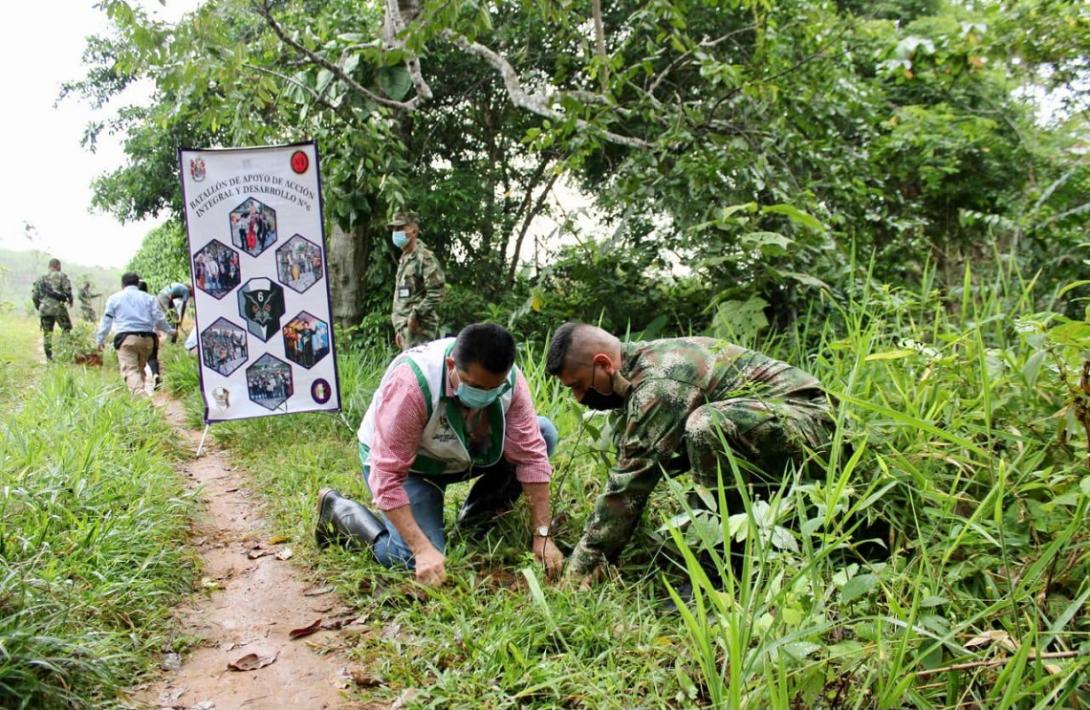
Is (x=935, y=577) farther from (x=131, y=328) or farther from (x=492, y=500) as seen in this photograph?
(x=131, y=328)

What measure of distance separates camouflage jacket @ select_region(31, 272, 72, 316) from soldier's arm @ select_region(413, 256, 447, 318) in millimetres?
6945

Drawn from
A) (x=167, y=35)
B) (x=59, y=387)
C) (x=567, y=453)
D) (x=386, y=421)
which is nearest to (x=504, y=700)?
(x=386, y=421)

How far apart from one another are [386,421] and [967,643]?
1.98 m

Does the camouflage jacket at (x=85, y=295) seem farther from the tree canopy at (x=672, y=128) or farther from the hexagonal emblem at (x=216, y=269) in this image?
the hexagonal emblem at (x=216, y=269)

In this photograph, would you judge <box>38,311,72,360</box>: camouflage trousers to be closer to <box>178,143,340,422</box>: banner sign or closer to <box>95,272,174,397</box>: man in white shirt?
<box>95,272,174,397</box>: man in white shirt

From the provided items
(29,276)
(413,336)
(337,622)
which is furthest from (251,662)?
(29,276)

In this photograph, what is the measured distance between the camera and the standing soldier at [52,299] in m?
10.3

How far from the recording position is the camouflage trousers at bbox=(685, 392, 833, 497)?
8.48 feet

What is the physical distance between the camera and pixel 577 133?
5137 mm

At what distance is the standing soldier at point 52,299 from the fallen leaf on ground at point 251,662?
9424mm

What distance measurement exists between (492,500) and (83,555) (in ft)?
5.32

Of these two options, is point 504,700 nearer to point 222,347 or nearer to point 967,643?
point 967,643

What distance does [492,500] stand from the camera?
3441 millimetres

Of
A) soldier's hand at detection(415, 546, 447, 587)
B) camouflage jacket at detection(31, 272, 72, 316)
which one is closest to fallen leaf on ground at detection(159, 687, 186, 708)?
soldier's hand at detection(415, 546, 447, 587)
